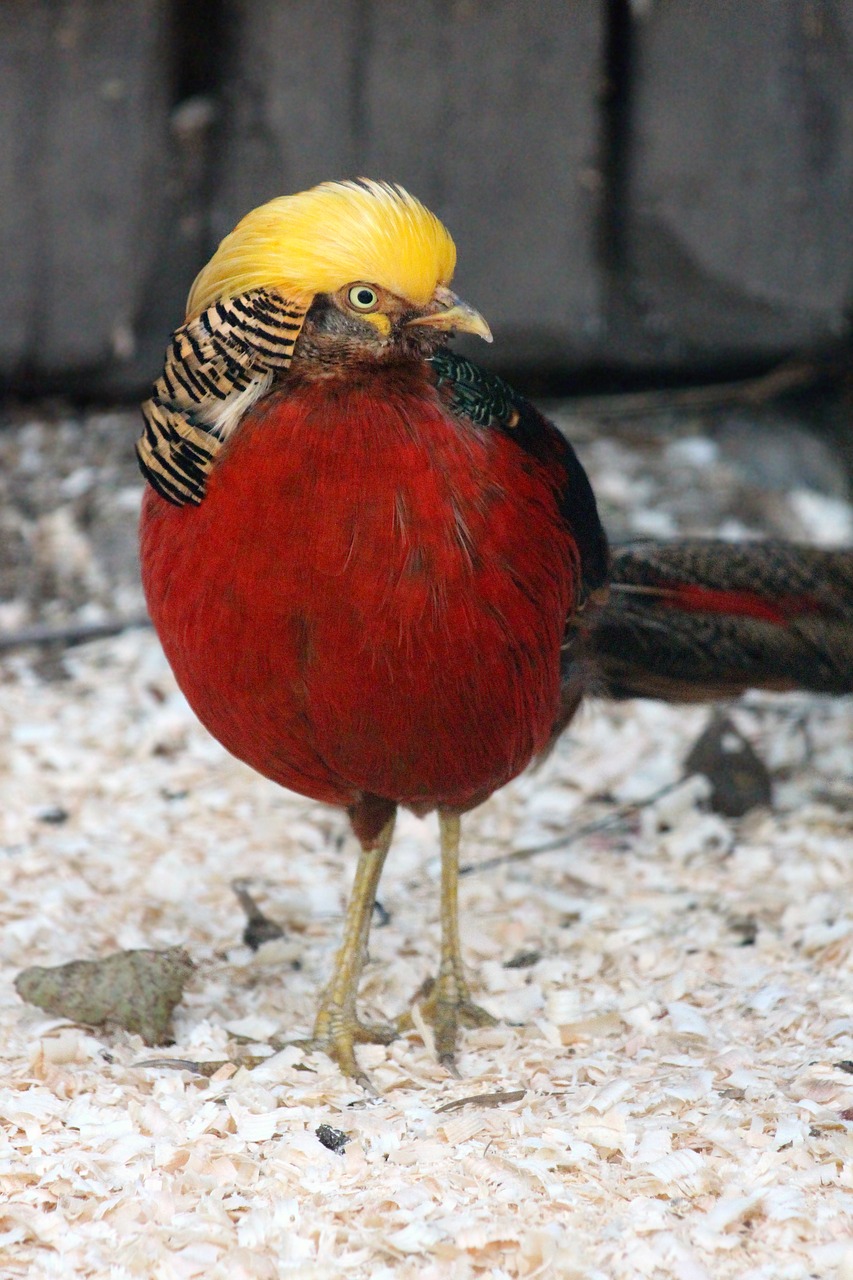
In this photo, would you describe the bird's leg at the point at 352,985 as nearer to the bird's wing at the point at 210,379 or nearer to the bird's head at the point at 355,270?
the bird's wing at the point at 210,379

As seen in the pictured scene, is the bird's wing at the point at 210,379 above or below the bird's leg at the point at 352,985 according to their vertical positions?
above

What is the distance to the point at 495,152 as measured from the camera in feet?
15.7

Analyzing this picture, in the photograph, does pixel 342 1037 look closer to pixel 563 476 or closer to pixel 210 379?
pixel 563 476

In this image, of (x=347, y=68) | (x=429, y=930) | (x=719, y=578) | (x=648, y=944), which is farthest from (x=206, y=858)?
(x=347, y=68)

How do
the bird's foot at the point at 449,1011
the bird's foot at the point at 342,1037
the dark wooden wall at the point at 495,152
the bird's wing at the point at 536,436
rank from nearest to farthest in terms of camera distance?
the bird's wing at the point at 536,436 → the bird's foot at the point at 342,1037 → the bird's foot at the point at 449,1011 → the dark wooden wall at the point at 495,152

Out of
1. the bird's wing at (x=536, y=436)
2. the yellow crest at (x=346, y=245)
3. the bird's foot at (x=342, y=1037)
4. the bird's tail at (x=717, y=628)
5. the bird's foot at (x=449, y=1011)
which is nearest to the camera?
the yellow crest at (x=346, y=245)

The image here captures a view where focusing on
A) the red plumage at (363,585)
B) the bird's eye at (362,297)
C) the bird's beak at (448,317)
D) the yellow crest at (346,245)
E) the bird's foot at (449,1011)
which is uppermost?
the yellow crest at (346,245)

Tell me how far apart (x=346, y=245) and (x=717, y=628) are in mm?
1428

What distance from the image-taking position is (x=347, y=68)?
4742 millimetres

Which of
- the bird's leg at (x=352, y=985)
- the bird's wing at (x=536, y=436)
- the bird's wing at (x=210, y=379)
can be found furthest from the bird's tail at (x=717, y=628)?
the bird's wing at (x=210, y=379)

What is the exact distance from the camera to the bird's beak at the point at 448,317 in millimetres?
2170

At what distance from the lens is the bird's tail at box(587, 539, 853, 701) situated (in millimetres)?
3178

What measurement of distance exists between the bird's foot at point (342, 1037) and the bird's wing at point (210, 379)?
1.02m

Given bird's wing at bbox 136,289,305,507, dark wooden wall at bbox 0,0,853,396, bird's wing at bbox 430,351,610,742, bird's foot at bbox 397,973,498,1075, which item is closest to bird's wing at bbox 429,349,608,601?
bird's wing at bbox 430,351,610,742
